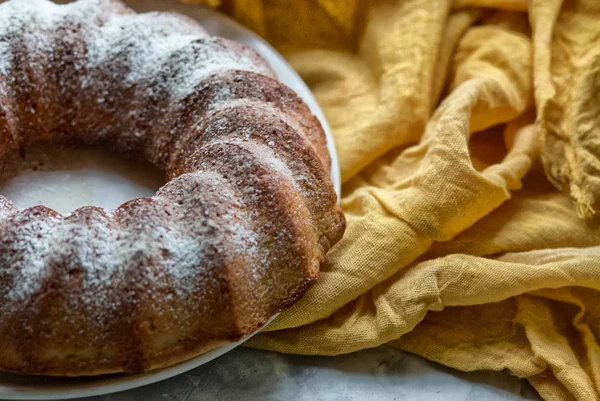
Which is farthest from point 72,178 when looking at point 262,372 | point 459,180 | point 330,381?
point 459,180

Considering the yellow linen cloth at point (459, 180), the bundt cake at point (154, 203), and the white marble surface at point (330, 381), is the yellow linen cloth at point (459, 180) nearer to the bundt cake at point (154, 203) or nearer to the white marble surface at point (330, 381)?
the white marble surface at point (330, 381)

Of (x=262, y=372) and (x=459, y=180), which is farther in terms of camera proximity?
(x=459, y=180)

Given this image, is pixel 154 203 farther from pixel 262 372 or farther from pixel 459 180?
pixel 459 180

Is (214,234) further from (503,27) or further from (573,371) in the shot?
(503,27)

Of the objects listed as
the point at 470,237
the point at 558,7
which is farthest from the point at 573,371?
the point at 558,7

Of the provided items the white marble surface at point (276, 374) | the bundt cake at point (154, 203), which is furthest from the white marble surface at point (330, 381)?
the bundt cake at point (154, 203)

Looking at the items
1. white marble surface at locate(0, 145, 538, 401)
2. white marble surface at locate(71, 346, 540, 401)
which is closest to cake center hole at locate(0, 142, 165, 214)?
white marble surface at locate(0, 145, 538, 401)
